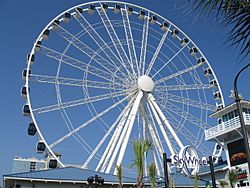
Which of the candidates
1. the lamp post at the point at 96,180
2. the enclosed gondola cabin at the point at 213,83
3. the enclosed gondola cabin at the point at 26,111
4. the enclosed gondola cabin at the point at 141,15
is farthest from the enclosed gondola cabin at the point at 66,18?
the enclosed gondola cabin at the point at 213,83

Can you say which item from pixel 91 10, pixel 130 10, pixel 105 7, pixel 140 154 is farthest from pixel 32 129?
pixel 140 154

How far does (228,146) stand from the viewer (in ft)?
90.4

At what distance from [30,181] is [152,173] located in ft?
44.4

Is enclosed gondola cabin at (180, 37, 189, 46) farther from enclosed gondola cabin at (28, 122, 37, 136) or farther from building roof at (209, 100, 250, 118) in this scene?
enclosed gondola cabin at (28, 122, 37, 136)

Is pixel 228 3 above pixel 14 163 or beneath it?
beneath

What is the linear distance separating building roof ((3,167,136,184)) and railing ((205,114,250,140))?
381 inches

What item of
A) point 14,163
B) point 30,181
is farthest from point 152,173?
point 14,163

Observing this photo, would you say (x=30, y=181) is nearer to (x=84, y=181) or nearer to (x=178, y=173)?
(x=84, y=181)

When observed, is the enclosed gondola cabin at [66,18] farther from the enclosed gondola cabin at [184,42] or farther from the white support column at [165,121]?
the enclosed gondola cabin at [184,42]

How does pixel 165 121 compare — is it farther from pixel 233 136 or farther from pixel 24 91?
pixel 24 91

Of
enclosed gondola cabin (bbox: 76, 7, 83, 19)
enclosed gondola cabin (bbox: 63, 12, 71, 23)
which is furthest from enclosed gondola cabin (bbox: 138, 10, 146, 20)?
enclosed gondola cabin (bbox: 63, 12, 71, 23)

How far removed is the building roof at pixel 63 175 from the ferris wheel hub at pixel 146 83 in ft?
27.2

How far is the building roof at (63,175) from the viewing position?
19.7 meters

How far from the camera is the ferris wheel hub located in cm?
2717
